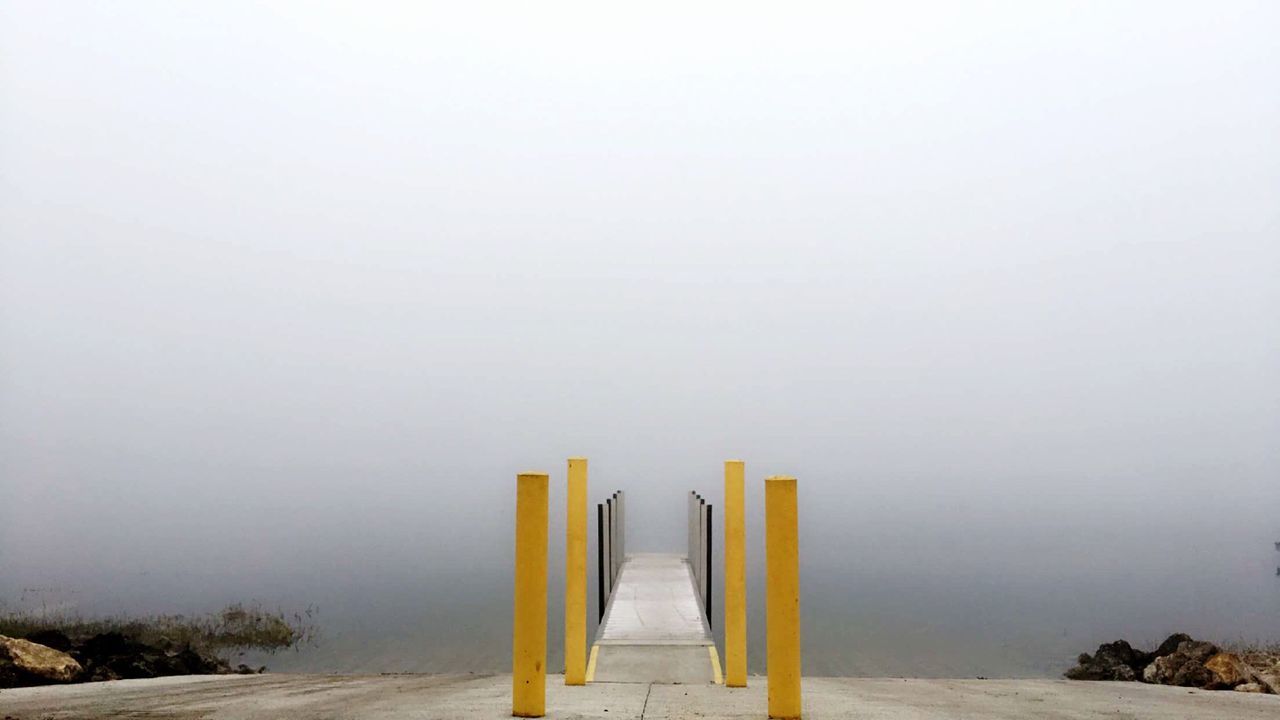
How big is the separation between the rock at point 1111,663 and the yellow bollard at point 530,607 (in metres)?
10.4

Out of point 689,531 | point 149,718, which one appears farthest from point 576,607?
point 689,531

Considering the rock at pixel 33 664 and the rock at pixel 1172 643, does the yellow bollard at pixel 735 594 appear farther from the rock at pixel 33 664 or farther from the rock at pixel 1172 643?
the rock at pixel 1172 643

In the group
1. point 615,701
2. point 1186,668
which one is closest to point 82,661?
point 615,701

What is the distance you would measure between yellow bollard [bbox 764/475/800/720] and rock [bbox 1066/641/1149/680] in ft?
31.4

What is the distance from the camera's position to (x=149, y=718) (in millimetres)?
4664

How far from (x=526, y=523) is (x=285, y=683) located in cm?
392

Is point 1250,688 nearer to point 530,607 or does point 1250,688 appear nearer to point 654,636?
point 654,636

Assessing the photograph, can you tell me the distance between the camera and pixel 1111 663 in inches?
509

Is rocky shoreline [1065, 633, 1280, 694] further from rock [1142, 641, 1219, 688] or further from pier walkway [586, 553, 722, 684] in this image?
pier walkway [586, 553, 722, 684]

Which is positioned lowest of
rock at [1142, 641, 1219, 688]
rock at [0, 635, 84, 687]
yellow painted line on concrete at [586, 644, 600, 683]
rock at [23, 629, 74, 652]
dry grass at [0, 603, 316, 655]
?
dry grass at [0, 603, 316, 655]

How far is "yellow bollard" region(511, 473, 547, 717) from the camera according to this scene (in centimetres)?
454

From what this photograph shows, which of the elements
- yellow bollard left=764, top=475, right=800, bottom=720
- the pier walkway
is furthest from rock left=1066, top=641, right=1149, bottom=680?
yellow bollard left=764, top=475, right=800, bottom=720

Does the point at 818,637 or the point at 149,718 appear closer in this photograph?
the point at 149,718

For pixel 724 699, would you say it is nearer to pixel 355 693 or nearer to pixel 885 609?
pixel 355 693
